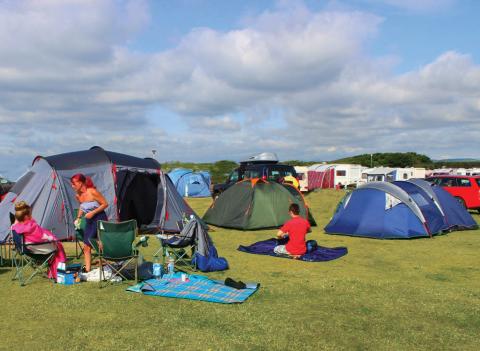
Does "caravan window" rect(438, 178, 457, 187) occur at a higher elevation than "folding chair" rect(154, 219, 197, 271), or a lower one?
higher

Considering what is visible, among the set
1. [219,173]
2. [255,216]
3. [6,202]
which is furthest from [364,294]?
[219,173]

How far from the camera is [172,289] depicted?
661 centimetres

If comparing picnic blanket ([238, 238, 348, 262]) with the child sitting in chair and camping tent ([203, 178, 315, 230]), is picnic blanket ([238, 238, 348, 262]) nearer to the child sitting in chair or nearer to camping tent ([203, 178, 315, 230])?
camping tent ([203, 178, 315, 230])

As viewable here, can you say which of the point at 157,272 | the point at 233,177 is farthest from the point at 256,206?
the point at 233,177

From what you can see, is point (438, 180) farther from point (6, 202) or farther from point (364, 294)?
point (6, 202)

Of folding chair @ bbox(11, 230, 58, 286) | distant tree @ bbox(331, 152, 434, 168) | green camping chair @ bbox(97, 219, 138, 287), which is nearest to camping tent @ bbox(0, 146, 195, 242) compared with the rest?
green camping chair @ bbox(97, 219, 138, 287)

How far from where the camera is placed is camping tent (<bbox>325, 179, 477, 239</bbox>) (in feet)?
38.3

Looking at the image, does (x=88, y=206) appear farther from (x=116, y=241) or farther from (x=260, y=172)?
(x=260, y=172)

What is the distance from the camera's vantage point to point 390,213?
11.9 m

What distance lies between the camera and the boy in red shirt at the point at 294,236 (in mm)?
9219

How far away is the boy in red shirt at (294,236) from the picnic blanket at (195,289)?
252cm

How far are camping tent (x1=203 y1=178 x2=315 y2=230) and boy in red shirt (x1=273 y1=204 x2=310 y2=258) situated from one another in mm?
3759

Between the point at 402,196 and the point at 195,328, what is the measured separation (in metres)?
8.10

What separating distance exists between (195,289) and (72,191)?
5.50 metres
